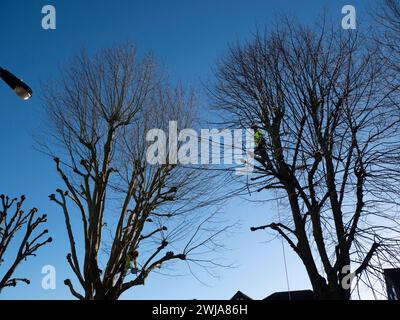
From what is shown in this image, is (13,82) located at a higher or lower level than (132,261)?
higher

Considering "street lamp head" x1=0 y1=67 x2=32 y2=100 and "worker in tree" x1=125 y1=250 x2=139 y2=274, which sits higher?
"street lamp head" x1=0 y1=67 x2=32 y2=100

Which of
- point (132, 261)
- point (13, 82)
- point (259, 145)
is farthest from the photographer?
point (132, 261)

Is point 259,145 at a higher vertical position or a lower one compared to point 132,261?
higher

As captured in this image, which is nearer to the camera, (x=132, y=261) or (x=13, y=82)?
(x=13, y=82)

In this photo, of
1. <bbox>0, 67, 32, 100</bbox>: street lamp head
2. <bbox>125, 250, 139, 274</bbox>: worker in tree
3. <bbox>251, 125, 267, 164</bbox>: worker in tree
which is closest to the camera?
<bbox>0, 67, 32, 100</bbox>: street lamp head

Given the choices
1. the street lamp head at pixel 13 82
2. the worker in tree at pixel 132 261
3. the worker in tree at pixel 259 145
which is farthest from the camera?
the worker in tree at pixel 132 261

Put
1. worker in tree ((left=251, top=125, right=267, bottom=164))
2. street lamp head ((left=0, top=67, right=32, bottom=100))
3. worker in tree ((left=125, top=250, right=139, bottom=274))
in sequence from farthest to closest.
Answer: worker in tree ((left=125, top=250, right=139, bottom=274)), worker in tree ((left=251, top=125, right=267, bottom=164)), street lamp head ((left=0, top=67, right=32, bottom=100))

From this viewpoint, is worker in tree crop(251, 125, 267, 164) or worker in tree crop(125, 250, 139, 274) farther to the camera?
worker in tree crop(125, 250, 139, 274)

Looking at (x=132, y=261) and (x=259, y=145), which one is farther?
(x=132, y=261)

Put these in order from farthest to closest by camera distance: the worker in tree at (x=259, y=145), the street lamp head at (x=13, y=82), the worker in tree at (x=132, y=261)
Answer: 1. the worker in tree at (x=132, y=261)
2. the worker in tree at (x=259, y=145)
3. the street lamp head at (x=13, y=82)

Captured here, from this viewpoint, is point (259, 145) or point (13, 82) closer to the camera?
point (13, 82)

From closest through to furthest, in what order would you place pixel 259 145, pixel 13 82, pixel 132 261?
pixel 13 82 < pixel 259 145 < pixel 132 261

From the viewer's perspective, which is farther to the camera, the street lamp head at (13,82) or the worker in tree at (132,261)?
the worker in tree at (132,261)
